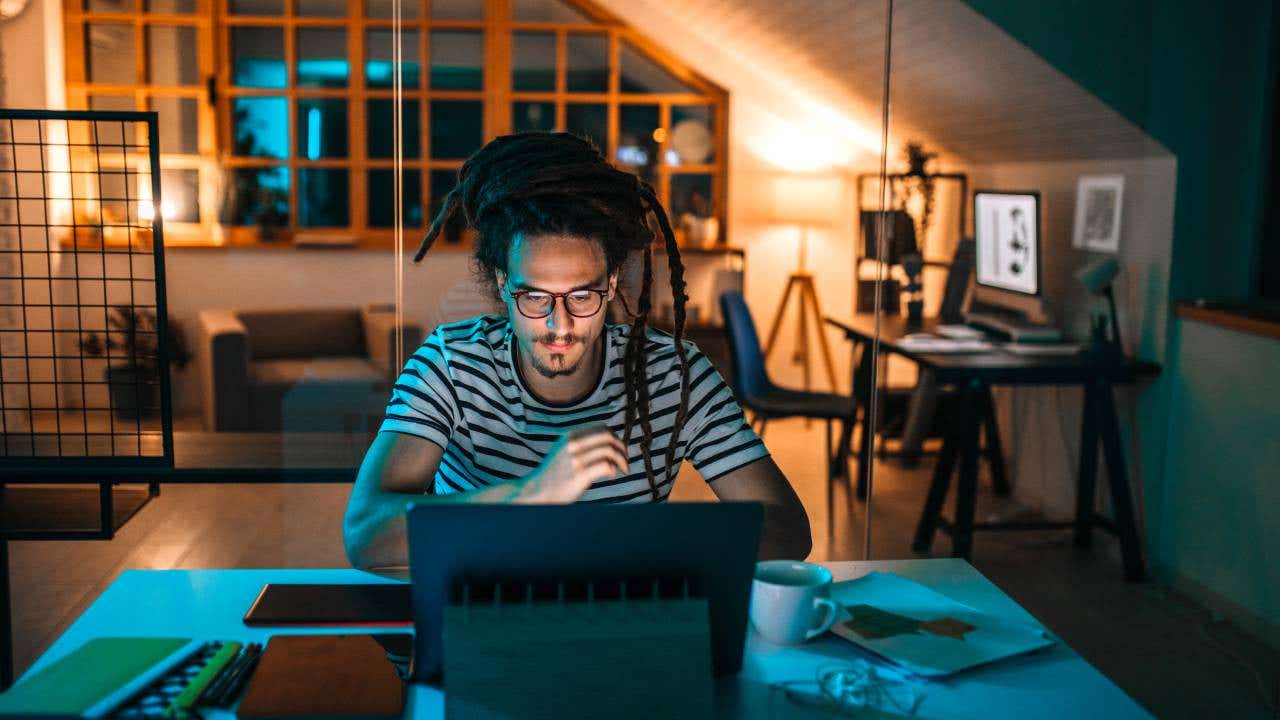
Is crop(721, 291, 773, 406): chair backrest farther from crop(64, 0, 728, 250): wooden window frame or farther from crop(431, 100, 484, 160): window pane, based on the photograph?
crop(431, 100, 484, 160): window pane

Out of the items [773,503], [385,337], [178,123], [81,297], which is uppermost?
[178,123]

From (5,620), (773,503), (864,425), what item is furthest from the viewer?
(864,425)

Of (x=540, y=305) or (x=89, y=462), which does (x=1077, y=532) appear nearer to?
(x=540, y=305)

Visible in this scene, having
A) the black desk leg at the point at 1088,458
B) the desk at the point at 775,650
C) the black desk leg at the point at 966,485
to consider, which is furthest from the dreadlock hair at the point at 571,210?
the black desk leg at the point at 1088,458

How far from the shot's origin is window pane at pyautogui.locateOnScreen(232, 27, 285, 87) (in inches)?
103

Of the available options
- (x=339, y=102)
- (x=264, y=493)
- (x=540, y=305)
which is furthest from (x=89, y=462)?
(x=540, y=305)

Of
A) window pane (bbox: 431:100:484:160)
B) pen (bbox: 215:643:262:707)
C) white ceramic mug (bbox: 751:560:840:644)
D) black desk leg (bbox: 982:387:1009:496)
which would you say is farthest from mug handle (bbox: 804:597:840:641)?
black desk leg (bbox: 982:387:1009:496)

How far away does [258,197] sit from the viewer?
268 centimetres

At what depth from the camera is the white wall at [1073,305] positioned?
11.0 feet

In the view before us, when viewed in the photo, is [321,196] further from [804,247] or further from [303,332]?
[804,247]

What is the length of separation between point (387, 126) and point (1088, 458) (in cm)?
231

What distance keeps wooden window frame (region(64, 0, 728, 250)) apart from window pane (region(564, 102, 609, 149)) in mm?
12

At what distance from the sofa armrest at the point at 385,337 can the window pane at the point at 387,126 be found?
38 centimetres

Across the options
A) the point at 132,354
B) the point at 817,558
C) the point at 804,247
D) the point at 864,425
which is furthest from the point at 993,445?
the point at 132,354
